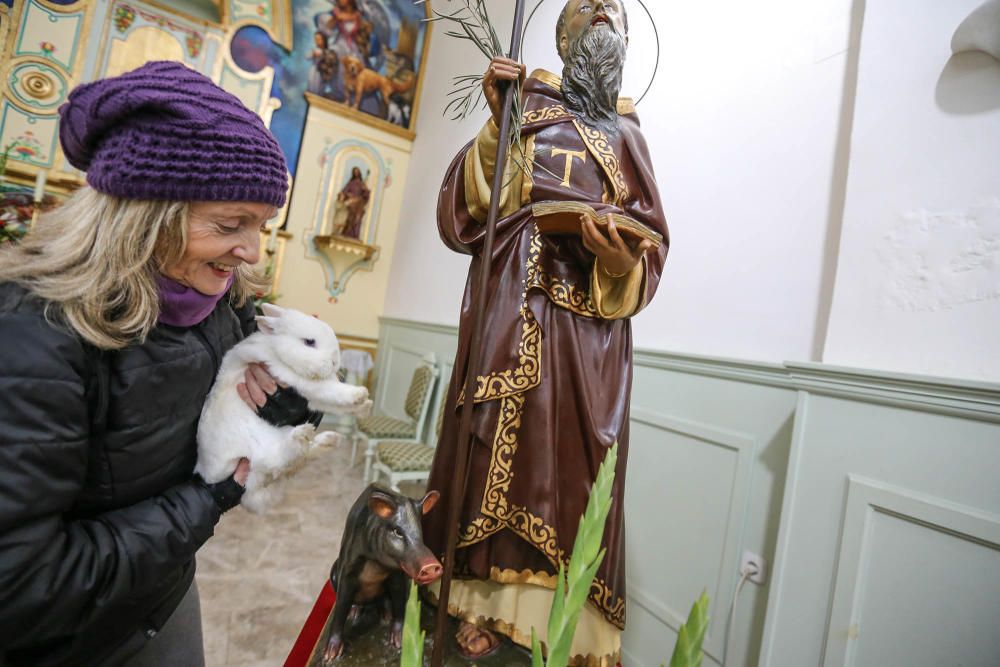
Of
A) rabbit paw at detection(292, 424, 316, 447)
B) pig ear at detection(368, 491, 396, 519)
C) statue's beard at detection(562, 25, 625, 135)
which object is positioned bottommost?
pig ear at detection(368, 491, 396, 519)

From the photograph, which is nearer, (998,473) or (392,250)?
(998,473)

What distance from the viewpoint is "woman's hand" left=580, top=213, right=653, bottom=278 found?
Result: 109cm

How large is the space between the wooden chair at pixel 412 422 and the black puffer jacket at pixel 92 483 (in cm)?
323

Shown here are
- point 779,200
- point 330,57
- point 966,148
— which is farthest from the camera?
point 330,57

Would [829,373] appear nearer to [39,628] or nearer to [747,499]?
[747,499]

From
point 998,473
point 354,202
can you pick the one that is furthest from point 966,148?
point 354,202

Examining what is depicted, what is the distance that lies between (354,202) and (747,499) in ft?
18.8

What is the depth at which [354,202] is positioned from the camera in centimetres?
630

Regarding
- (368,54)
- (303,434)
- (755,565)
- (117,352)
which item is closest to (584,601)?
(303,434)

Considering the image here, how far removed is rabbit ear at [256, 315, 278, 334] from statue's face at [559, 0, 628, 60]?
1150mm

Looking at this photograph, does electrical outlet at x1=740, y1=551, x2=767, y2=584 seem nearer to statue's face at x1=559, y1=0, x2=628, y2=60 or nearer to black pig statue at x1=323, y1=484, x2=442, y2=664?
black pig statue at x1=323, y1=484, x2=442, y2=664

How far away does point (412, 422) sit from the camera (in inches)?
176

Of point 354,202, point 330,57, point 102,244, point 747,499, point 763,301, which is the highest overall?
point 330,57

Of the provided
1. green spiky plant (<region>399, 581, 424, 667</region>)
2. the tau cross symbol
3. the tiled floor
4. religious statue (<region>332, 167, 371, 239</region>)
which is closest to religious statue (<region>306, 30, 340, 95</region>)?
religious statue (<region>332, 167, 371, 239</region>)
